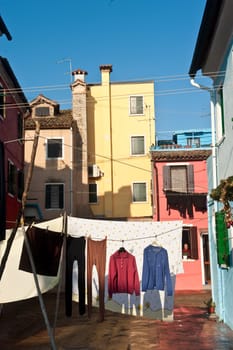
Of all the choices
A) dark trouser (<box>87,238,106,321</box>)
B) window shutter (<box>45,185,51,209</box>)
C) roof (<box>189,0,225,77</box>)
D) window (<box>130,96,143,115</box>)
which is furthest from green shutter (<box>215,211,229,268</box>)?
window (<box>130,96,143,115</box>)

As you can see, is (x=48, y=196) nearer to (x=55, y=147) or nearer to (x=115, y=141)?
(x=55, y=147)

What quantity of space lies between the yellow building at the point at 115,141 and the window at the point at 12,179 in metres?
10.1

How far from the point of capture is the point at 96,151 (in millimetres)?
31531

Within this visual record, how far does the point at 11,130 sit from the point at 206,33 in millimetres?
11474

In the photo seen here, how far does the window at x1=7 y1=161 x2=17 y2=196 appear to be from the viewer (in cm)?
1851

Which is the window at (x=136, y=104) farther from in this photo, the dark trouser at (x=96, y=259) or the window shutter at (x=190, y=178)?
the dark trouser at (x=96, y=259)

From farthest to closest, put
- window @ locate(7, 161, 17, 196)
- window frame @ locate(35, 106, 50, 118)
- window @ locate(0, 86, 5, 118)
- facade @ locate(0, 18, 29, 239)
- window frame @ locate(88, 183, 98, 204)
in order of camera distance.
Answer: window frame @ locate(88, 183, 98, 204)
window frame @ locate(35, 106, 50, 118)
window @ locate(7, 161, 17, 196)
facade @ locate(0, 18, 29, 239)
window @ locate(0, 86, 5, 118)

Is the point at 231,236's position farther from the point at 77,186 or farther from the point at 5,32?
the point at 77,186

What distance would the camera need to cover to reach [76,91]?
101 ft

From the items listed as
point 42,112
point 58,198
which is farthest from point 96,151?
point 58,198

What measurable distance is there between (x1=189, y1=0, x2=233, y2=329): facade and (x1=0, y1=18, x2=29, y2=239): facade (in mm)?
7035

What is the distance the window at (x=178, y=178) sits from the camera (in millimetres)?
22719

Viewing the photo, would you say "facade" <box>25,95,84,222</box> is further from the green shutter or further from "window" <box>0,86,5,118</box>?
the green shutter

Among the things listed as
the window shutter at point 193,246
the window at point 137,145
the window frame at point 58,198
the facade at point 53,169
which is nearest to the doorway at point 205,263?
the window shutter at point 193,246
